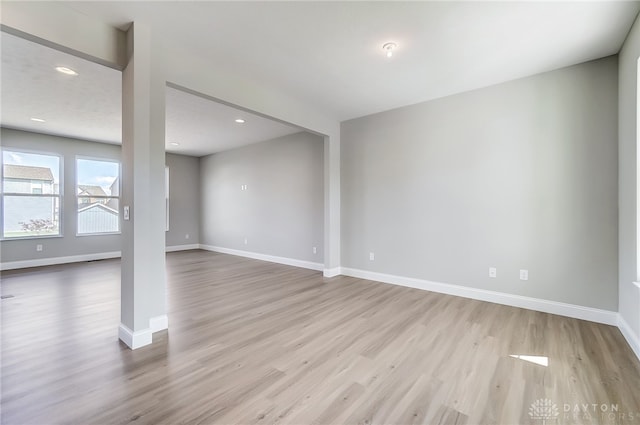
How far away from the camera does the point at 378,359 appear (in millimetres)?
2141

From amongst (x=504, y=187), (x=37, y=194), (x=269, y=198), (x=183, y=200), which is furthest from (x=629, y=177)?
(x=37, y=194)

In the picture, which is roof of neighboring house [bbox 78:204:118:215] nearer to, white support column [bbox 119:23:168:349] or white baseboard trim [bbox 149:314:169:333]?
white support column [bbox 119:23:168:349]

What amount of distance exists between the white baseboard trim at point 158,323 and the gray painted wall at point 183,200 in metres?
5.62

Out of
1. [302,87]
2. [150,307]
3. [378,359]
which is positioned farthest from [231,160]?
[378,359]

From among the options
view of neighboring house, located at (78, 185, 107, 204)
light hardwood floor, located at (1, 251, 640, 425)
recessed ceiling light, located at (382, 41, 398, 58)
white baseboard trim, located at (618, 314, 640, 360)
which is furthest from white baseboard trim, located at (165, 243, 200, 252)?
white baseboard trim, located at (618, 314, 640, 360)

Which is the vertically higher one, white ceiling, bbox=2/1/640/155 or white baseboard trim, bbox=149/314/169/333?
white ceiling, bbox=2/1/640/155

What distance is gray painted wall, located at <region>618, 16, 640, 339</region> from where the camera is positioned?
226 centimetres

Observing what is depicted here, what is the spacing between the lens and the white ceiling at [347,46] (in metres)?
2.16

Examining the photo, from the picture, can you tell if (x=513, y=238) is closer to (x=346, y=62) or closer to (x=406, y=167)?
(x=406, y=167)

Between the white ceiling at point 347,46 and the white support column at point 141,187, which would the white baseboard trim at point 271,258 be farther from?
the white support column at point 141,187

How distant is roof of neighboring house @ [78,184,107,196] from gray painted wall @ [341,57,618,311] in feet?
20.3

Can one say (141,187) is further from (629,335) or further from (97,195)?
(97,195)

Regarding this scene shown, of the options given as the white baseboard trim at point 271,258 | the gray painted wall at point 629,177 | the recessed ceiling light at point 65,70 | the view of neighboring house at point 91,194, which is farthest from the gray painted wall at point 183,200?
the gray painted wall at point 629,177

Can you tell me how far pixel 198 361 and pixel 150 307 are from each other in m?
0.75
